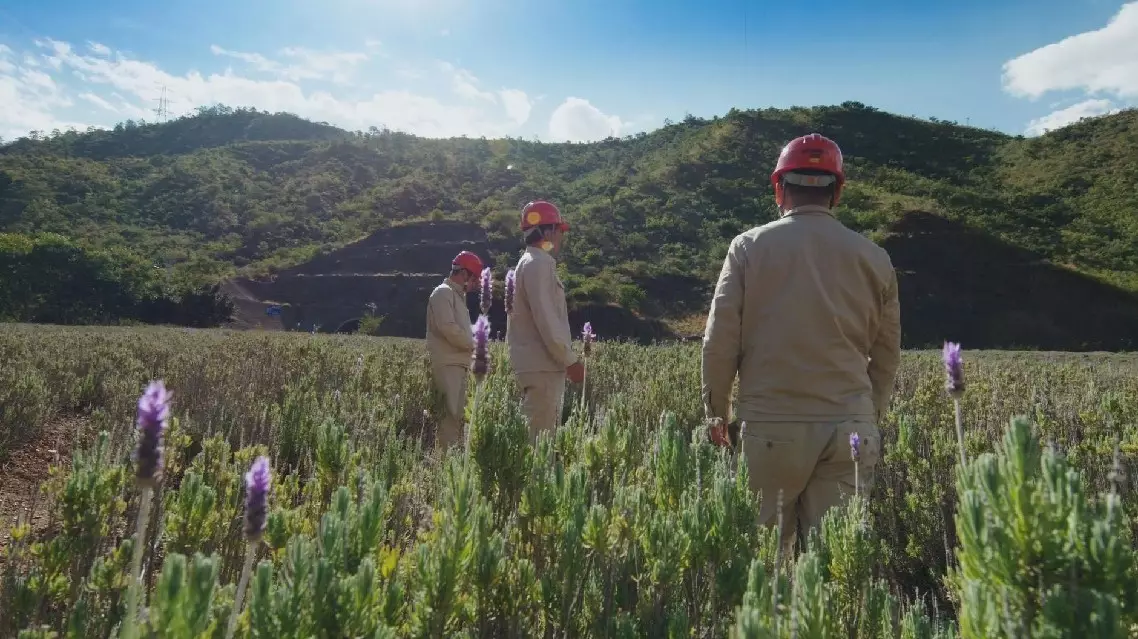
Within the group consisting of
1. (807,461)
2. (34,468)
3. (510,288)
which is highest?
(510,288)

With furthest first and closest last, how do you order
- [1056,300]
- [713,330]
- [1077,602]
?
[1056,300]
[713,330]
[1077,602]

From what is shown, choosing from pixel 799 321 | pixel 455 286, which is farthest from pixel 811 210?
pixel 455 286

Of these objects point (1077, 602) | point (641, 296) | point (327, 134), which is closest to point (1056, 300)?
point (641, 296)

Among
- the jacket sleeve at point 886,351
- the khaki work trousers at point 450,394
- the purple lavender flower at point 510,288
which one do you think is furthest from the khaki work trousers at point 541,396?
the jacket sleeve at point 886,351

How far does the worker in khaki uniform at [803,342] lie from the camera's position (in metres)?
2.76

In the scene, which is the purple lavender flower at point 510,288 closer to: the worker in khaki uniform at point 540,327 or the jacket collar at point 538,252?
the worker in khaki uniform at point 540,327

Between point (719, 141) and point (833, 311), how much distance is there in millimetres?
52641

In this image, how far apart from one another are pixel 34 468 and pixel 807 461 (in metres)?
5.87

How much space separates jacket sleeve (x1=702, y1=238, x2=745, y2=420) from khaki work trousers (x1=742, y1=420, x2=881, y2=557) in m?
0.20

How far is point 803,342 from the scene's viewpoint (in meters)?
2.77

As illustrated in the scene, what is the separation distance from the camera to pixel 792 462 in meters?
2.75

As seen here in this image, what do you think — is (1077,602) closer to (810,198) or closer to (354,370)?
(810,198)

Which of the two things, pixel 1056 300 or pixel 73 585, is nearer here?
pixel 73 585

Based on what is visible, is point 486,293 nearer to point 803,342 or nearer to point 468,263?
point 468,263
